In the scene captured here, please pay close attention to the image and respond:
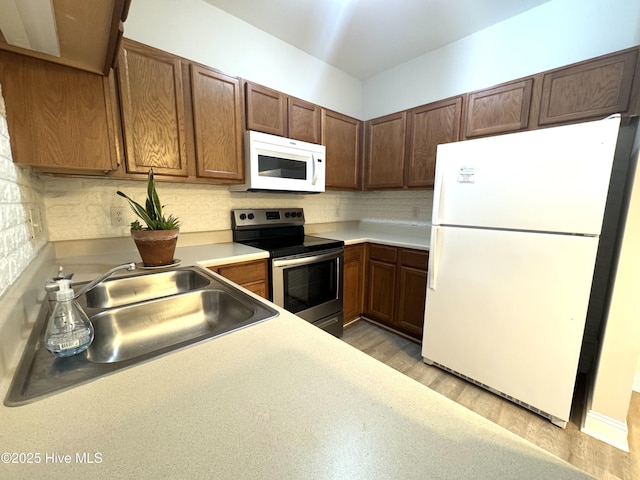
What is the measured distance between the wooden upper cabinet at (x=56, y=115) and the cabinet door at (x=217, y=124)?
2.00ft

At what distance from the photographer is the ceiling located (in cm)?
186

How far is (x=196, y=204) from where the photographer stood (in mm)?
2039

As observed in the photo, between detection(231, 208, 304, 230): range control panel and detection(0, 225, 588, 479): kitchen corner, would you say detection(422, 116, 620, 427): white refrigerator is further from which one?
detection(0, 225, 588, 479): kitchen corner

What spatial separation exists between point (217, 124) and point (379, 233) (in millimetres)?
2009

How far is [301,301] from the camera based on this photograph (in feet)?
6.77

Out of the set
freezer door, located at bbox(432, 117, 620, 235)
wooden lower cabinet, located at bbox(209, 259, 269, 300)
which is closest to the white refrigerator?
freezer door, located at bbox(432, 117, 620, 235)

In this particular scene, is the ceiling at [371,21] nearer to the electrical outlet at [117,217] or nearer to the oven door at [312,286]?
the electrical outlet at [117,217]

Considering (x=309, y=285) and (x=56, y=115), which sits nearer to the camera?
(x=56, y=115)

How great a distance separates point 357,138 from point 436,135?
83 centimetres

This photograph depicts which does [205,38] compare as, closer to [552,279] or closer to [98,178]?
[98,178]

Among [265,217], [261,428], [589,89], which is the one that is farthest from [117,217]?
[589,89]

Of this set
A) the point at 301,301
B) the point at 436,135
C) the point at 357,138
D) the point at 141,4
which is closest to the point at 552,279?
the point at 436,135

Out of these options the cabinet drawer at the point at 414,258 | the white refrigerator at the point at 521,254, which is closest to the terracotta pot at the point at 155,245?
the white refrigerator at the point at 521,254

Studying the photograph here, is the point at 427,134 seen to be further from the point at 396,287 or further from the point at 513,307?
the point at 513,307
